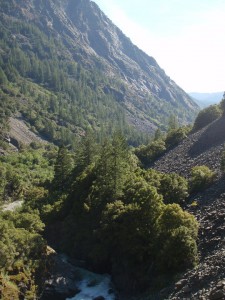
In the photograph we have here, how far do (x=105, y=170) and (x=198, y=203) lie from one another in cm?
2114

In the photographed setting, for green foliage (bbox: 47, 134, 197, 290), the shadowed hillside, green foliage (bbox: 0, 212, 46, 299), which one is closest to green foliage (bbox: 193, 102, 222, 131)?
the shadowed hillside

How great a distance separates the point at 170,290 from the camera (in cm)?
4662

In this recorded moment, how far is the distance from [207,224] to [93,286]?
20.7 metres

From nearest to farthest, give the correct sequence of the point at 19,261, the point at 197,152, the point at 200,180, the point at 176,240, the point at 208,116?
the point at 176,240 → the point at 19,261 → the point at 200,180 → the point at 197,152 → the point at 208,116

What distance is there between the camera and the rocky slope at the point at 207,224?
42.7 m

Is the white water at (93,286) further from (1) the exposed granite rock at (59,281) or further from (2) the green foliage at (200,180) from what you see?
(2) the green foliage at (200,180)

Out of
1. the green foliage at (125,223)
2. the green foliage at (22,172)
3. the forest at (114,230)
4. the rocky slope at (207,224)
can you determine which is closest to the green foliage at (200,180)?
the forest at (114,230)

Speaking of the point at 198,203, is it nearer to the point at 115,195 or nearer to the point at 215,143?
the point at 115,195

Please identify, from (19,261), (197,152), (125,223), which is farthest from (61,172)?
(19,261)

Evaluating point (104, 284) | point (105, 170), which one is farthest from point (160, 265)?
point (105, 170)

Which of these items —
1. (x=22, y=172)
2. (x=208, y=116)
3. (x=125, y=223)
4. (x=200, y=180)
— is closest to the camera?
(x=125, y=223)

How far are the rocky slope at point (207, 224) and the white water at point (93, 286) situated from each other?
1598cm

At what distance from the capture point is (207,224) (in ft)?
188

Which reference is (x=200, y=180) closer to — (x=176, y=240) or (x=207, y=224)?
(x=207, y=224)
